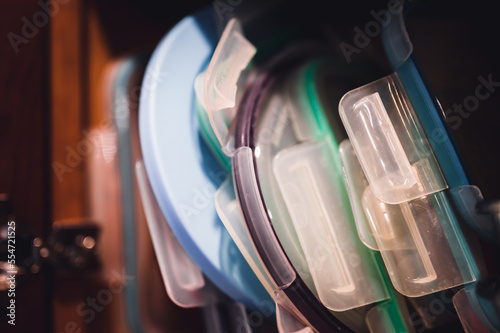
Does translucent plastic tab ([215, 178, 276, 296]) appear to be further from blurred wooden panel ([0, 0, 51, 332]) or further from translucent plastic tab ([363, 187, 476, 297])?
blurred wooden panel ([0, 0, 51, 332])

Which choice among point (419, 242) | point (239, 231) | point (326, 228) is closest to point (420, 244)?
point (419, 242)

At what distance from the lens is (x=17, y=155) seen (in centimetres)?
58

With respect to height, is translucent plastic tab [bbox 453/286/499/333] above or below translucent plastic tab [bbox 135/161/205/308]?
below

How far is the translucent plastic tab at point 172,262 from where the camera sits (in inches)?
20.6

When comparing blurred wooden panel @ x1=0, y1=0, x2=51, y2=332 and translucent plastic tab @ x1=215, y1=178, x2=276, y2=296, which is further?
blurred wooden panel @ x1=0, y1=0, x2=51, y2=332

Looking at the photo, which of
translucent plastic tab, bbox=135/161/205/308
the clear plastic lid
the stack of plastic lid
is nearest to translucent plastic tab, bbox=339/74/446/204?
the stack of plastic lid

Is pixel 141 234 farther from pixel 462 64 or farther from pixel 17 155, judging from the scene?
pixel 462 64

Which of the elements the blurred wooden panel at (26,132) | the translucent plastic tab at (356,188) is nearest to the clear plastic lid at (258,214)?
the translucent plastic tab at (356,188)

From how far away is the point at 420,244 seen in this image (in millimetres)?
436

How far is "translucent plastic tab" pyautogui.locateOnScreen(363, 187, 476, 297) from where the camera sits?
0.43m

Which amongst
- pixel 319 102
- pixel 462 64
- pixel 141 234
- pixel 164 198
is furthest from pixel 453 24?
pixel 141 234

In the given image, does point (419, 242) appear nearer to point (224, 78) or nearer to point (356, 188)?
point (356, 188)

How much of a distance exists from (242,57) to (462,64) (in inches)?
11.9

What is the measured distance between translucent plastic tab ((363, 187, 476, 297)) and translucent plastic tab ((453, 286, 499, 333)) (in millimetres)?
17
